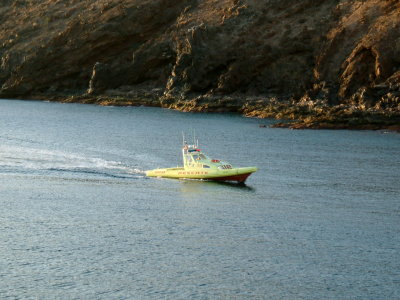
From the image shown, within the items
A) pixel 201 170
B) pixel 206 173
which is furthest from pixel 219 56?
pixel 206 173

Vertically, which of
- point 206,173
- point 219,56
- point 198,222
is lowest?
point 198,222

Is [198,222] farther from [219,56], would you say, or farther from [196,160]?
[219,56]

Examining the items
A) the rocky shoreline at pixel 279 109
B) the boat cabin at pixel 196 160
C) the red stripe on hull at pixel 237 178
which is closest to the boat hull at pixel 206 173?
the red stripe on hull at pixel 237 178

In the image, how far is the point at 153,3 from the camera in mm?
181000

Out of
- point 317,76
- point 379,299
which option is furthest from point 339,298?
point 317,76

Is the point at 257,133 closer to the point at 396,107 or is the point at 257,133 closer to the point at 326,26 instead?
the point at 396,107

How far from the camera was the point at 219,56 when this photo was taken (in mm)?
161875

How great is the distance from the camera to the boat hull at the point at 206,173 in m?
76.9

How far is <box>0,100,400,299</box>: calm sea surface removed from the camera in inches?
1853

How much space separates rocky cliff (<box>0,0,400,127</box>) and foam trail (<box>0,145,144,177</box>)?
51.4 meters

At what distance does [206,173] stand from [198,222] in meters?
17.7

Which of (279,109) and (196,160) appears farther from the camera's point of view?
(279,109)

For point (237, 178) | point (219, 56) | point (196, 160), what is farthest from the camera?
point (219, 56)

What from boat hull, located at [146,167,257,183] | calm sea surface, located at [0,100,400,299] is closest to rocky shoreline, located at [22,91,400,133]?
calm sea surface, located at [0,100,400,299]
